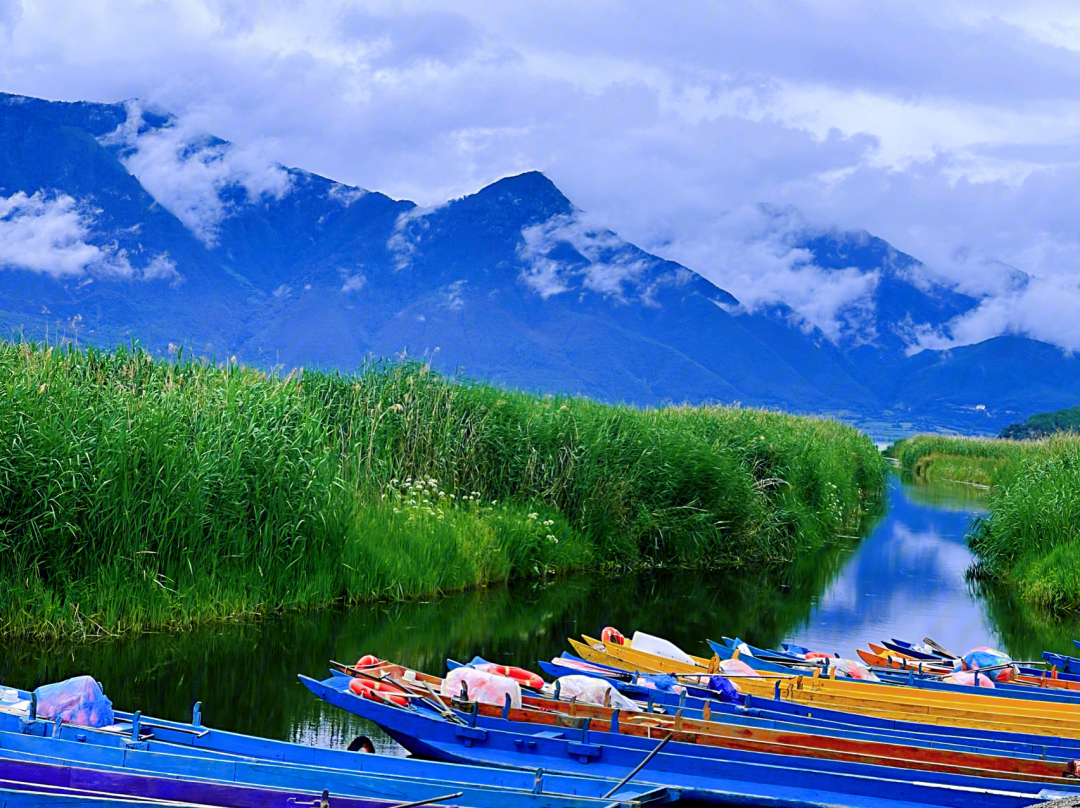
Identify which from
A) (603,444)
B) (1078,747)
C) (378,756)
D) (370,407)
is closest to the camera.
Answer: (378,756)

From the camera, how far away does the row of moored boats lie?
5738 millimetres

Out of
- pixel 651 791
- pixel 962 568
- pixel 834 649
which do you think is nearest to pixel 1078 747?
→ pixel 651 791

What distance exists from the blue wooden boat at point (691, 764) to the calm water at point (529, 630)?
1578 mm

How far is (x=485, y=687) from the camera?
7910 millimetres

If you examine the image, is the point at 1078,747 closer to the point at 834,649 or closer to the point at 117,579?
the point at 834,649

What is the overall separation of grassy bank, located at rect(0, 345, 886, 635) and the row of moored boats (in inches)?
142

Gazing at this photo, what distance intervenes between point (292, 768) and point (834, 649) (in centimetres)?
958

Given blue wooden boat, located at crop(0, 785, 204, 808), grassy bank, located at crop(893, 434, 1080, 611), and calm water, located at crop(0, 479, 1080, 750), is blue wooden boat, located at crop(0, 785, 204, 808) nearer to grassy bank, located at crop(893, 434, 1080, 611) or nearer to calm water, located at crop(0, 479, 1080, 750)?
calm water, located at crop(0, 479, 1080, 750)

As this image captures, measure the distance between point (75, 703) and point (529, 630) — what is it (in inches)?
293

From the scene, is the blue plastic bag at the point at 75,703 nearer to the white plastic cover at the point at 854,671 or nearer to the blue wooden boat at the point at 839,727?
the blue wooden boat at the point at 839,727

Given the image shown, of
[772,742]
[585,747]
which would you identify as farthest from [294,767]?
[772,742]

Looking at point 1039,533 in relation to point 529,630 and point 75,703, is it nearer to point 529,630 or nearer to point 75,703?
point 529,630

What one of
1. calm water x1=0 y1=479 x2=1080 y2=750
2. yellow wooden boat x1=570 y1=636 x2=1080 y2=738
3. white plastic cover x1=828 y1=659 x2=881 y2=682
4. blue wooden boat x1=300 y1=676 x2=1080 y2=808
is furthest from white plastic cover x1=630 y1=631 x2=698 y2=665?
blue wooden boat x1=300 y1=676 x2=1080 y2=808

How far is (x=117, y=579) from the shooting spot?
1112 centimetres
